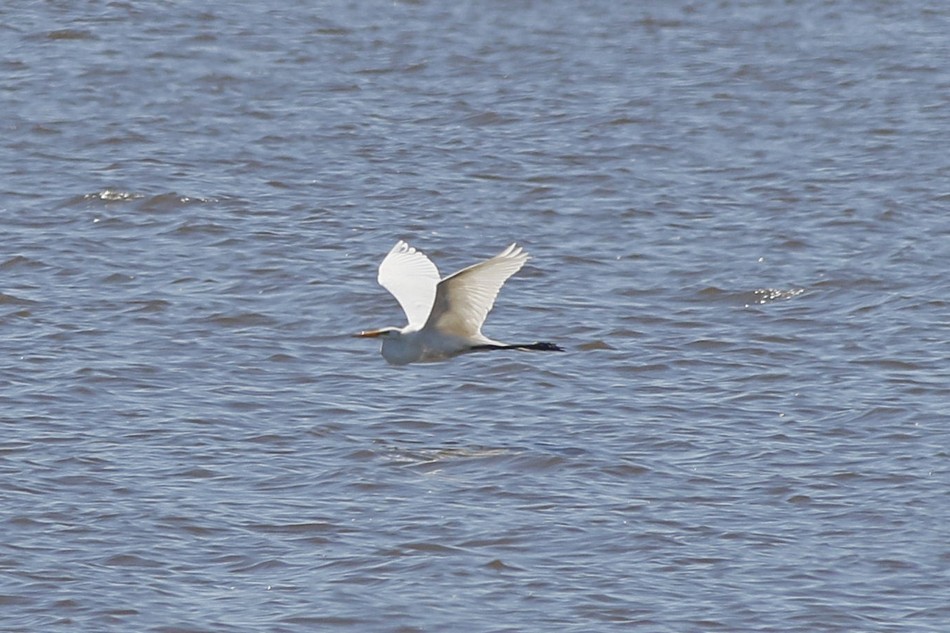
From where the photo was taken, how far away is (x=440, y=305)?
8492mm

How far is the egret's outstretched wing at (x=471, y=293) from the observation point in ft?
26.6

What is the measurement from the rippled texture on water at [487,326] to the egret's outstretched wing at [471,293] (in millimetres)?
552

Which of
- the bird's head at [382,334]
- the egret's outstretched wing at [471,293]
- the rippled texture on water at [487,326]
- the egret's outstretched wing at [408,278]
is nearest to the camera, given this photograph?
the rippled texture on water at [487,326]

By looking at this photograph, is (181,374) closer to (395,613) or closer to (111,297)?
(111,297)

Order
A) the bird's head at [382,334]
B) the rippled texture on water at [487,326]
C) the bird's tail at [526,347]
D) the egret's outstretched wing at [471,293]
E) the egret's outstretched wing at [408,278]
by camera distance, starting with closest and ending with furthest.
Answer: the rippled texture on water at [487,326] < the egret's outstretched wing at [471,293] < the bird's tail at [526,347] < the bird's head at [382,334] < the egret's outstretched wing at [408,278]

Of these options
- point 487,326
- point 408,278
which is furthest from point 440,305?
point 487,326

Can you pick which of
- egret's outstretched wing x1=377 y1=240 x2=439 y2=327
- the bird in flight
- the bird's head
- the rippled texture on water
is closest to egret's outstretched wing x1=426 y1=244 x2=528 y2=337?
the bird in flight

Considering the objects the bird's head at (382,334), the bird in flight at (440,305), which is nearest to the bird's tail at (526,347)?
the bird in flight at (440,305)

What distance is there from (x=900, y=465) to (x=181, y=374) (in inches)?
142

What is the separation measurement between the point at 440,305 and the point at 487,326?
205 cm

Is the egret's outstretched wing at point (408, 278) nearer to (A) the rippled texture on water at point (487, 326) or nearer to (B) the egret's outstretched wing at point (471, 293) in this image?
(B) the egret's outstretched wing at point (471, 293)

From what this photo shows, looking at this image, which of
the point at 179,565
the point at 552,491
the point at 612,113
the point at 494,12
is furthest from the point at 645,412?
the point at 494,12

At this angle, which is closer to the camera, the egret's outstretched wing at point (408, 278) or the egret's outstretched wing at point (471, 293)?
the egret's outstretched wing at point (471, 293)

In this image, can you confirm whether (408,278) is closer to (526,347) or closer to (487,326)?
(526,347)
